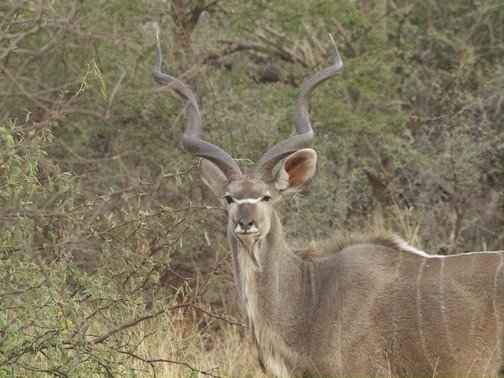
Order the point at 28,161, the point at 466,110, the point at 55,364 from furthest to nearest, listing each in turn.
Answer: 1. the point at 466,110
2. the point at 55,364
3. the point at 28,161

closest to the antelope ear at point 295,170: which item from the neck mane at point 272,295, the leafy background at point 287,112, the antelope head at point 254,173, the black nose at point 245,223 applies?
the antelope head at point 254,173

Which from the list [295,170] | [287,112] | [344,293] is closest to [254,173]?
[295,170]

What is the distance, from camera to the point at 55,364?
3.58 metres

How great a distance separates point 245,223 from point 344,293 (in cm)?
→ 50

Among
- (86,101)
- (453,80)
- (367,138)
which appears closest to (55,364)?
(86,101)

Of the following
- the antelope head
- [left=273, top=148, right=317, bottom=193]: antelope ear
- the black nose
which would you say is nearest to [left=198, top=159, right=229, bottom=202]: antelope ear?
the antelope head

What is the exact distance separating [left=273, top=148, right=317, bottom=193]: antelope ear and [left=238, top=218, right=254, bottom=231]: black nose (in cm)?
35

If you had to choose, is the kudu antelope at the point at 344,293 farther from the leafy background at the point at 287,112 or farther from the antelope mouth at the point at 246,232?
the leafy background at the point at 287,112

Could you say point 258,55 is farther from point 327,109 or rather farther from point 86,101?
point 86,101

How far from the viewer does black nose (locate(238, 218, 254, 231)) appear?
392cm

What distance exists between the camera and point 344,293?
4090 mm

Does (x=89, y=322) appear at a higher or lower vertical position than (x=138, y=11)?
lower

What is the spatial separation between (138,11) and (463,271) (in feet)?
11.2

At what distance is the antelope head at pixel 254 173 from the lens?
13.3ft
